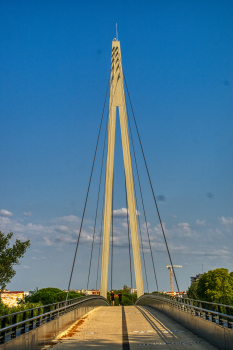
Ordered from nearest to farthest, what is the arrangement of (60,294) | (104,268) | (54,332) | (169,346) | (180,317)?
(169,346)
(54,332)
(180,317)
(104,268)
(60,294)

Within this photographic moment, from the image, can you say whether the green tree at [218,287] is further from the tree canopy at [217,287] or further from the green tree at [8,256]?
the green tree at [8,256]

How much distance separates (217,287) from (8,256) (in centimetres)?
4028

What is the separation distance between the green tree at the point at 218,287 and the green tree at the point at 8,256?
125ft

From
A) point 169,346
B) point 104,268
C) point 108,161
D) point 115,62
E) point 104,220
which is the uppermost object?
point 115,62

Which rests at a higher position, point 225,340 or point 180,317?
point 180,317

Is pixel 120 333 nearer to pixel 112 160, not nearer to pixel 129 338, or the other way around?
pixel 129 338

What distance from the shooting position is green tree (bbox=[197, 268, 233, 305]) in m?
62.7

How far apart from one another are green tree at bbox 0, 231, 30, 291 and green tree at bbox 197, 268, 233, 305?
125 ft

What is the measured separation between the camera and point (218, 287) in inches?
2500

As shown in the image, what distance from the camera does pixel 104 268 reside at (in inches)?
1355

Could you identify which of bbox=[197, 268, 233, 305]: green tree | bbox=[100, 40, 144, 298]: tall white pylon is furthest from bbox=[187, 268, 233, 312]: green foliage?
bbox=[100, 40, 144, 298]: tall white pylon

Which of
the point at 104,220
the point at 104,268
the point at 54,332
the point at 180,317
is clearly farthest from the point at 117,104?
the point at 54,332

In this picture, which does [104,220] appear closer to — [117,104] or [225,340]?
[117,104]

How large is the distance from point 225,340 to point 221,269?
6144 cm
